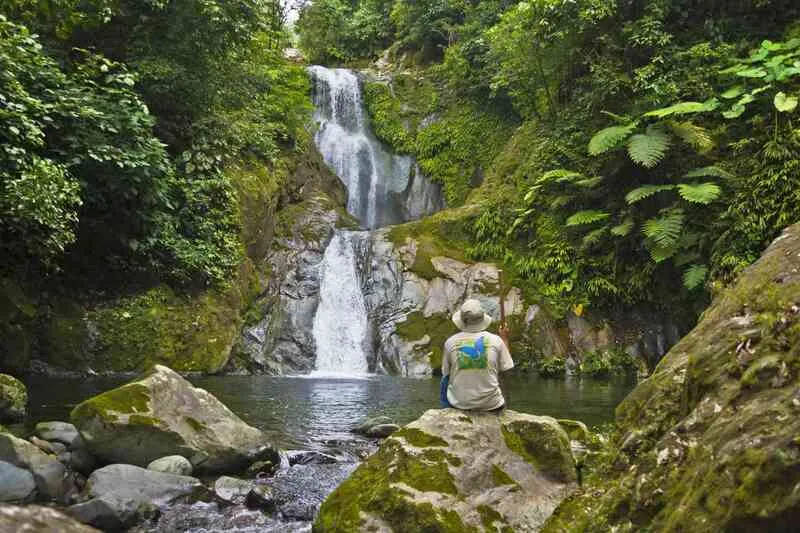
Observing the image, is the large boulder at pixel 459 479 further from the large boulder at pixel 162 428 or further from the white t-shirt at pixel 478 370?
the large boulder at pixel 162 428

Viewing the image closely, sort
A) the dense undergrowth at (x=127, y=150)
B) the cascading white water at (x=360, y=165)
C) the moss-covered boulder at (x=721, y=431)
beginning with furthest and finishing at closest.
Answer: the cascading white water at (x=360, y=165), the dense undergrowth at (x=127, y=150), the moss-covered boulder at (x=721, y=431)

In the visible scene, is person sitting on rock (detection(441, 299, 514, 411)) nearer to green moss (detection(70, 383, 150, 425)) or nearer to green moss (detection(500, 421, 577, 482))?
green moss (detection(500, 421, 577, 482))

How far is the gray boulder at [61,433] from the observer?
5.97m

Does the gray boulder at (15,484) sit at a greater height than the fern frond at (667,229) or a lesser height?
lesser

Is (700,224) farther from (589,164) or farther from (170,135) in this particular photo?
(170,135)

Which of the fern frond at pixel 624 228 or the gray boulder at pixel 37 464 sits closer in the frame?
the gray boulder at pixel 37 464

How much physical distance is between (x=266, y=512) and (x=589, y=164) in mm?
13498

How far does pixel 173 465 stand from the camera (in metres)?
5.74

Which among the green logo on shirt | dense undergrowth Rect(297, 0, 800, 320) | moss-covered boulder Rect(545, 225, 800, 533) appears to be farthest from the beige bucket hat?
dense undergrowth Rect(297, 0, 800, 320)

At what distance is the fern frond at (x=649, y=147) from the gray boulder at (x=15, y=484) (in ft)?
40.1

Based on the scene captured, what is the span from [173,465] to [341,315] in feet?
35.9

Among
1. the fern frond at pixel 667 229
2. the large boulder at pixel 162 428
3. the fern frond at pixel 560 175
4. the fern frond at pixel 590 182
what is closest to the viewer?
the large boulder at pixel 162 428

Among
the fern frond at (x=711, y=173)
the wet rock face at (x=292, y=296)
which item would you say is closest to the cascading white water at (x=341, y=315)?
the wet rock face at (x=292, y=296)

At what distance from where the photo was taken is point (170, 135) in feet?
48.1
